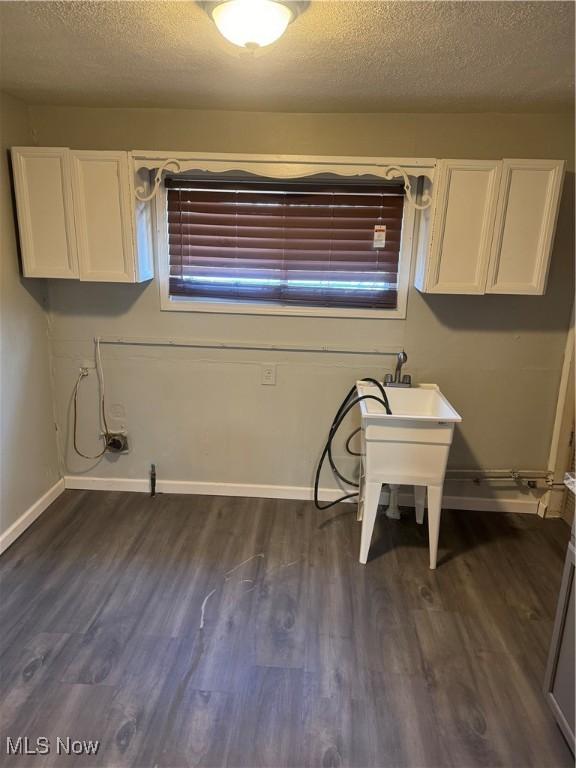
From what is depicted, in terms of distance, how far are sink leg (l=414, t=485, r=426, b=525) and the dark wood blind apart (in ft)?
3.60

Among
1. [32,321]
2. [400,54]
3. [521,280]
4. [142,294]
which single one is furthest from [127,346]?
[521,280]

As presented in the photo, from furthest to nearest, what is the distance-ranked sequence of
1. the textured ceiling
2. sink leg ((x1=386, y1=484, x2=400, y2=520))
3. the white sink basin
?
sink leg ((x1=386, y1=484, x2=400, y2=520)) < the white sink basin < the textured ceiling

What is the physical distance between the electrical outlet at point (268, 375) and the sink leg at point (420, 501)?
3.50 ft

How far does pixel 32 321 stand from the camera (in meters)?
2.70

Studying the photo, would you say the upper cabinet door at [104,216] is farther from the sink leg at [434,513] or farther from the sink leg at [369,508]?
the sink leg at [434,513]

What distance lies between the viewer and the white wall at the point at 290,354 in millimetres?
2533

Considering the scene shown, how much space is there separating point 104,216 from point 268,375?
A: 1243mm

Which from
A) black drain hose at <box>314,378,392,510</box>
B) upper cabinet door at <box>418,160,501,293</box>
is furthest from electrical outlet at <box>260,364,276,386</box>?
upper cabinet door at <box>418,160,501,293</box>

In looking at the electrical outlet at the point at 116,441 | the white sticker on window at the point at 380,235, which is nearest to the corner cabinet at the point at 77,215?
the electrical outlet at the point at 116,441

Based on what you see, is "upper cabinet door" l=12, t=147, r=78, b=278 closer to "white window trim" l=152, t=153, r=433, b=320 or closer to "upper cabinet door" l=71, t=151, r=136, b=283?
"upper cabinet door" l=71, t=151, r=136, b=283

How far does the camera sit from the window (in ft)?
8.86

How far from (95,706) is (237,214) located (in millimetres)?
2388

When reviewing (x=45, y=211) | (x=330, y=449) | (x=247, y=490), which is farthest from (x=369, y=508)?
(x=45, y=211)

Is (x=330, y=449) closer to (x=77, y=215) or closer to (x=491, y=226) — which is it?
(x=491, y=226)
